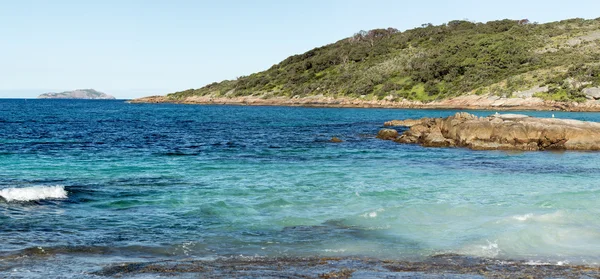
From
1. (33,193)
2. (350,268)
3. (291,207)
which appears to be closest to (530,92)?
(291,207)

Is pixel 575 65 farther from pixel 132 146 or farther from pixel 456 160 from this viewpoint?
pixel 132 146

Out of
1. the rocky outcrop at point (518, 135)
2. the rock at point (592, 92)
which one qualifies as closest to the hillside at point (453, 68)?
the rock at point (592, 92)

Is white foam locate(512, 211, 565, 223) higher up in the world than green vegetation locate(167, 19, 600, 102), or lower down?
lower down

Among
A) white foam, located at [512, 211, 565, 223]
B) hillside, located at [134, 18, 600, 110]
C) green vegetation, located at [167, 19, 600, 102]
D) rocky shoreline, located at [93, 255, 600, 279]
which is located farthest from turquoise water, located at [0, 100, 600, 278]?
green vegetation, located at [167, 19, 600, 102]

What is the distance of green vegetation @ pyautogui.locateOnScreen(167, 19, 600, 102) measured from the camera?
111062mm

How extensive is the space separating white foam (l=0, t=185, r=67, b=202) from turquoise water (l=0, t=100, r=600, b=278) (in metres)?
0.07

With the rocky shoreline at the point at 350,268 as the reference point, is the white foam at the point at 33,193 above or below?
above

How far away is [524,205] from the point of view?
19.3 metres

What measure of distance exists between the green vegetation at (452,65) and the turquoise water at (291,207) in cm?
8063

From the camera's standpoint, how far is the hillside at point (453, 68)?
106 meters

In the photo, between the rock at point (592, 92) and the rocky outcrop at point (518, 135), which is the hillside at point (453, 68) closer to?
the rock at point (592, 92)

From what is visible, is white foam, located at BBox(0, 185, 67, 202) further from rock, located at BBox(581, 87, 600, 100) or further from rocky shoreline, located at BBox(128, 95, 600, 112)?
rock, located at BBox(581, 87, 600, 100)

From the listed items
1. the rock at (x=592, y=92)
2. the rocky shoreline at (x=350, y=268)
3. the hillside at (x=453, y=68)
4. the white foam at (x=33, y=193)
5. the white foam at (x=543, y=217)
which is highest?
the hillside at (x=453, y=68)

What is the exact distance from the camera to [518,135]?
4066cm
